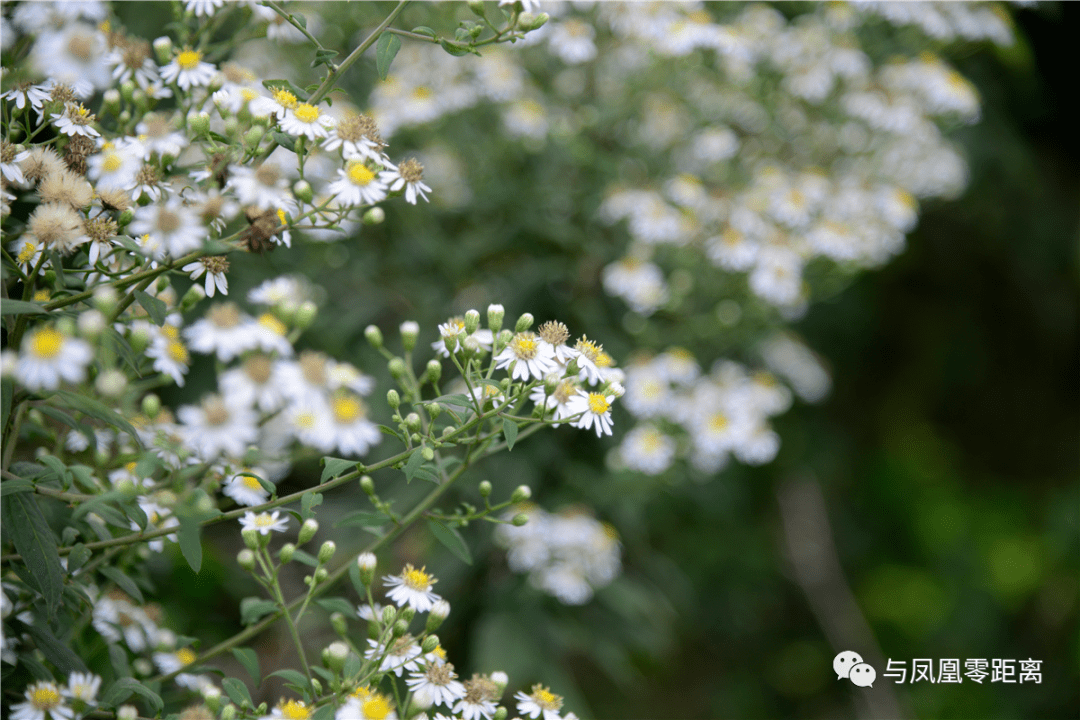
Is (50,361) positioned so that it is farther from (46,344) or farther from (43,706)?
(43,706)

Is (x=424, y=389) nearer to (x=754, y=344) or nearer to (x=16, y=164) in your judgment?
(x=754, y=344)

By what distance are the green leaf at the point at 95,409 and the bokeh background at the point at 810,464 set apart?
4.07ft

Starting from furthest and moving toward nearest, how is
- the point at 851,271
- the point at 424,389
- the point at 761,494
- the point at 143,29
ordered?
the point at 761,494
the point at 851,271
the point at 424,389
the point at 143,29

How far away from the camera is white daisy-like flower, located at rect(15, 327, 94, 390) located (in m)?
0.76

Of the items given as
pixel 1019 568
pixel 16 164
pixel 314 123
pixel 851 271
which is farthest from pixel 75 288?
pixel 1019 568

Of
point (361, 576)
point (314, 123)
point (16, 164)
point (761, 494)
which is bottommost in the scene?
point (761, 494)

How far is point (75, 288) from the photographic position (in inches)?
43.6

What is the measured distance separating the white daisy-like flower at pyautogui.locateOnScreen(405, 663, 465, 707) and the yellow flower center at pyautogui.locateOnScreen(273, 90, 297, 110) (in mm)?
798

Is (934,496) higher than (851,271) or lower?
lower

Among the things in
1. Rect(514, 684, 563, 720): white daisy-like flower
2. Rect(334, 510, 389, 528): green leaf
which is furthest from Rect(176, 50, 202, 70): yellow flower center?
Rect(514, 684, 563, 720): white daisy-like flower

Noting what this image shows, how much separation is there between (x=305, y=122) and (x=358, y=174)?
96 mm

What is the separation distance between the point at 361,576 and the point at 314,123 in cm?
64

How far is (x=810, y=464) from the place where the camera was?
3.54 metres

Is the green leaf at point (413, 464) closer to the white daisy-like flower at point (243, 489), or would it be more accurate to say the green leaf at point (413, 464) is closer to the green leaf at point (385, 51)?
the white daisy-like flower at point (243, 489)
